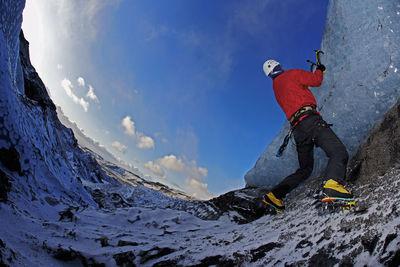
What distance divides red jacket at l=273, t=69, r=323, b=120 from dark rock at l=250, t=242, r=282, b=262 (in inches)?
94.4

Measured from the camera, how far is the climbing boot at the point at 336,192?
2807 mm

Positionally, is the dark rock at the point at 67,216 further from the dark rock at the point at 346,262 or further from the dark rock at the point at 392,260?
the dark rock at the point at 392,260

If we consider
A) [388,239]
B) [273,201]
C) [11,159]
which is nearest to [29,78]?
[11,159]

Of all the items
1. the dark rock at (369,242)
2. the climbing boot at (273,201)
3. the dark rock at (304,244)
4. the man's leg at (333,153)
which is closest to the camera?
the dark rock at (369,242)

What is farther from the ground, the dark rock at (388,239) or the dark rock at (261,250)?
the dark rock at (261,250)

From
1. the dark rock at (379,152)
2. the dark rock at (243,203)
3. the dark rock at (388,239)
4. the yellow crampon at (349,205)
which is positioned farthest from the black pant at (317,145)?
the dark rock at (243,203)

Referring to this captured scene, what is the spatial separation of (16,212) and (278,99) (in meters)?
5.40

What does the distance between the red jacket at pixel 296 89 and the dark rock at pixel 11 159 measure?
20.1 ft

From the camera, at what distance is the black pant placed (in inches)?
125

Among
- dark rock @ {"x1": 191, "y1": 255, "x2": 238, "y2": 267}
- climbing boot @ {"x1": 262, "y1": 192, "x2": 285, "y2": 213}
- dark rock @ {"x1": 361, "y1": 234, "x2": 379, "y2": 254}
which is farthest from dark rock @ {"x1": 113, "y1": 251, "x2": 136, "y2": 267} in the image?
dark rock @ {"x1": 361, "y1": 234, "x2": 379, "y2": 254}

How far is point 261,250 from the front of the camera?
291cm

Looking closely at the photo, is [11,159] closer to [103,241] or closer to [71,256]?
[103,241]

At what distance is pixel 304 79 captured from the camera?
411 cm

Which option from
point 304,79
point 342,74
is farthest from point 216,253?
point 342,74
